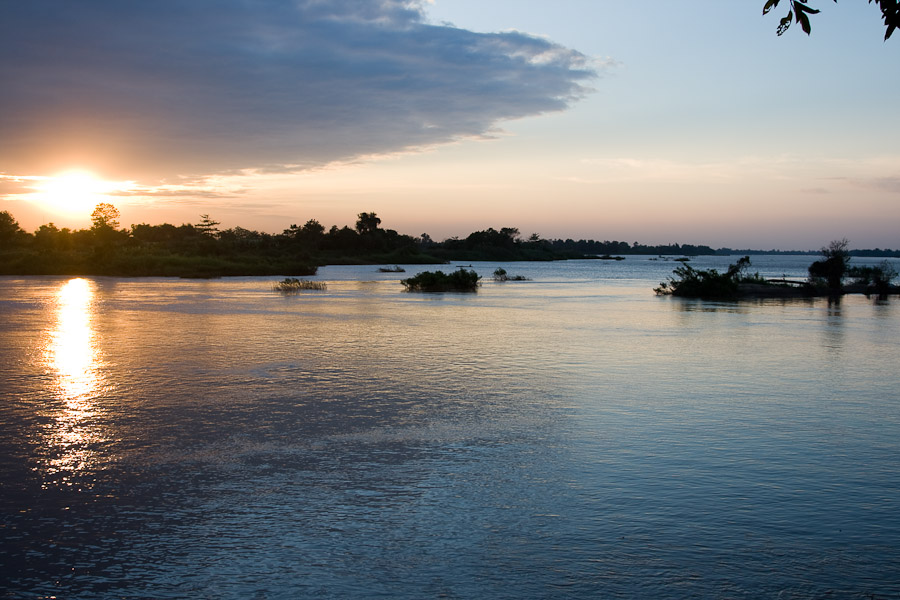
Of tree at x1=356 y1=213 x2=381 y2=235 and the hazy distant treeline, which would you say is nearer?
the hazy distant treeline

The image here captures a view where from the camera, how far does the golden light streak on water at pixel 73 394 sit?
8211 mm

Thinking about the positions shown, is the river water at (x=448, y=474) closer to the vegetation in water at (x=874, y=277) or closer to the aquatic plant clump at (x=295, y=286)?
the aquatic plant clump at (x=295, y=286)

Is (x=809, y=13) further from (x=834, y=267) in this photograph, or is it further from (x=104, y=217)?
(x=104, y=217)

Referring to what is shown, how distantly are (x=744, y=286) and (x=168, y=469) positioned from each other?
129 feet

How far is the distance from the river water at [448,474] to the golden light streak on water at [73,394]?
0.22 ft

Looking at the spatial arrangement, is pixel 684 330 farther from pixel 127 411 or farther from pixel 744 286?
pixel 744 286

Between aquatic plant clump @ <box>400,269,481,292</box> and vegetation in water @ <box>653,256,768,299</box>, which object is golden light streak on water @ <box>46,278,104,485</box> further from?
vegetation in water @ <box>653,256,768,299</box>

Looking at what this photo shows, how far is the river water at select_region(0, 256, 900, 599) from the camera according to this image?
5.40m

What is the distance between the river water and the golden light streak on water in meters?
0.07

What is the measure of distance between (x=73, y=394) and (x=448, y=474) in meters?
7.38

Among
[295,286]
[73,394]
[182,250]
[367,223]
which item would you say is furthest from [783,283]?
[367,223]

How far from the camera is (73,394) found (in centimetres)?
1188

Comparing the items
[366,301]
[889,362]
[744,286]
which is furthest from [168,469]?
[744,286]

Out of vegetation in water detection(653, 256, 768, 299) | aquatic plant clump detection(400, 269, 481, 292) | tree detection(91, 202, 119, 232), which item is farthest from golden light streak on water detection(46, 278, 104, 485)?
tree detection(91, 202, 119, 232)
